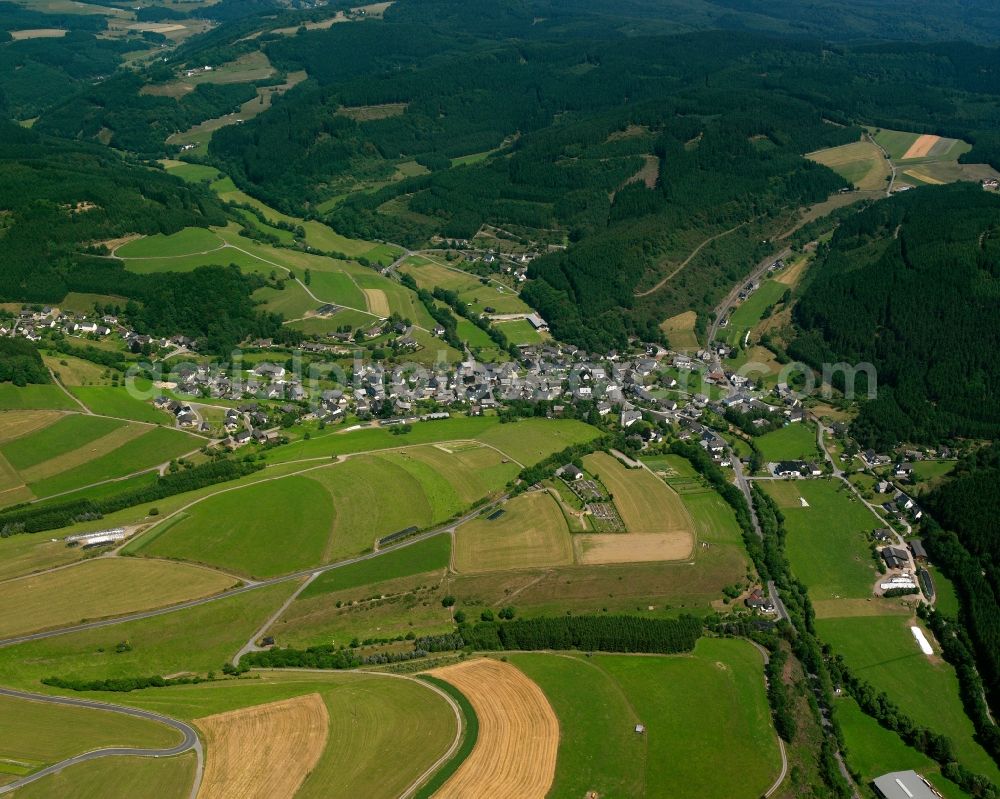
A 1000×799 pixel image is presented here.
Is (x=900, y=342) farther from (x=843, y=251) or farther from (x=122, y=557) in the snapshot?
(x=122, y=557)

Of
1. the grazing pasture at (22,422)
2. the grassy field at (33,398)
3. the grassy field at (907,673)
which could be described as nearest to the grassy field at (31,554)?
the grazing pasture at (22,422)

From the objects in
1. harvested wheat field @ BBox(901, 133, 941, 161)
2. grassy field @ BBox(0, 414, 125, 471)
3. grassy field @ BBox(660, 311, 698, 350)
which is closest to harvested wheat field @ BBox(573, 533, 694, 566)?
grassy field @ BBox(660, 311, 698, 350)

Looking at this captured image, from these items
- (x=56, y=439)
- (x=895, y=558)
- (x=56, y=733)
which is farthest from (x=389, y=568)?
(x=895, y=558)

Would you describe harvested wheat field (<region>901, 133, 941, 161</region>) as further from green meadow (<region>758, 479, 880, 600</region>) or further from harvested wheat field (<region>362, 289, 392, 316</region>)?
green meadow (<region>758, 479, 880, 600</region>)

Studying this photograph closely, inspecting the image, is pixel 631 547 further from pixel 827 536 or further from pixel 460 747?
pixel 460 747

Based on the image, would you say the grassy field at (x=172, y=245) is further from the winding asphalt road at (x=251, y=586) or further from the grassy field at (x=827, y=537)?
the grassy field at (x=827, y=537)

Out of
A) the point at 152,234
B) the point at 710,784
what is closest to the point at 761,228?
the point at 152,234

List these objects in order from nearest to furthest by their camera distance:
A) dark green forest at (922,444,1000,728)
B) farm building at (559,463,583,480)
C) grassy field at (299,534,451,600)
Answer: dark green forest at (922,444,1000,728) → grassy field at (299,534,451,600) → farm building at (559,463,583,480)
